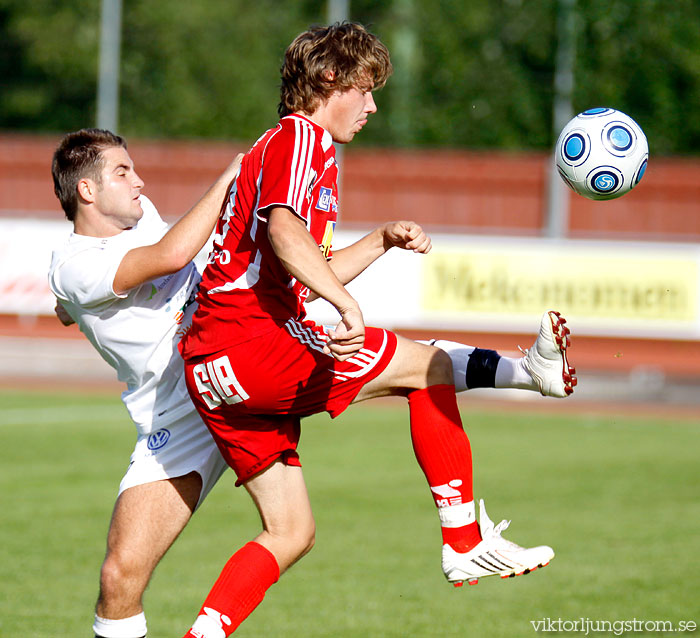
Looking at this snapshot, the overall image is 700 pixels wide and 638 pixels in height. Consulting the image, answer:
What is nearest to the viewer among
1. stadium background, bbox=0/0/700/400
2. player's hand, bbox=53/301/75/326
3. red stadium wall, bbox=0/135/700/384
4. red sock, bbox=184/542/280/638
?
red sock, bbox=184/542/280/638

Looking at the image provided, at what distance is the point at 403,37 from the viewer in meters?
37.0

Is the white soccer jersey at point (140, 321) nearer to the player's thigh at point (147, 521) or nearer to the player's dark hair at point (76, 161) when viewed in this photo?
the player's dark hair at point (76, 161)

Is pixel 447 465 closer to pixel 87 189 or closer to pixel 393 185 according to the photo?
pixel 87 189

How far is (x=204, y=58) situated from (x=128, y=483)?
37196 millimetres

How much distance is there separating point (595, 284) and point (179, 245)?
1260 cm

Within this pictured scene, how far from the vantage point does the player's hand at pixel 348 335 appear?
4160 millimetres

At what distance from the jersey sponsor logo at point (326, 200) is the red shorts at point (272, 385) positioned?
0.46m

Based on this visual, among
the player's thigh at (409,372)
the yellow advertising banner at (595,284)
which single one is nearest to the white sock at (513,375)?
the player's thigh at (409,372)

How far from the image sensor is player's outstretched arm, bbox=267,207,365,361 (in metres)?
4.15

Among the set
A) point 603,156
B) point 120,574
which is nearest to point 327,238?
point 603,156

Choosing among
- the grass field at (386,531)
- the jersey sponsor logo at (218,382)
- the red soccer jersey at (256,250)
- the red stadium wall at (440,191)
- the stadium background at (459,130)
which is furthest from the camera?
the red stadium wall at (440,191)

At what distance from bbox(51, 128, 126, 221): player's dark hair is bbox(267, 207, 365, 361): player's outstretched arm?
1.10m

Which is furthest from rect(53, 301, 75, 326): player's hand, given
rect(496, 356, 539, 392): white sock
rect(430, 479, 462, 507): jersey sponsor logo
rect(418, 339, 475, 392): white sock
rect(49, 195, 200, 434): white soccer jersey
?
rect(496, 356, 539, 392): white sock

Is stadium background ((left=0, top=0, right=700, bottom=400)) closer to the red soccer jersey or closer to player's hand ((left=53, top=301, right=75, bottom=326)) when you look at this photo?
player's hand ((left=53, top=301, right=75, bottom=326))
